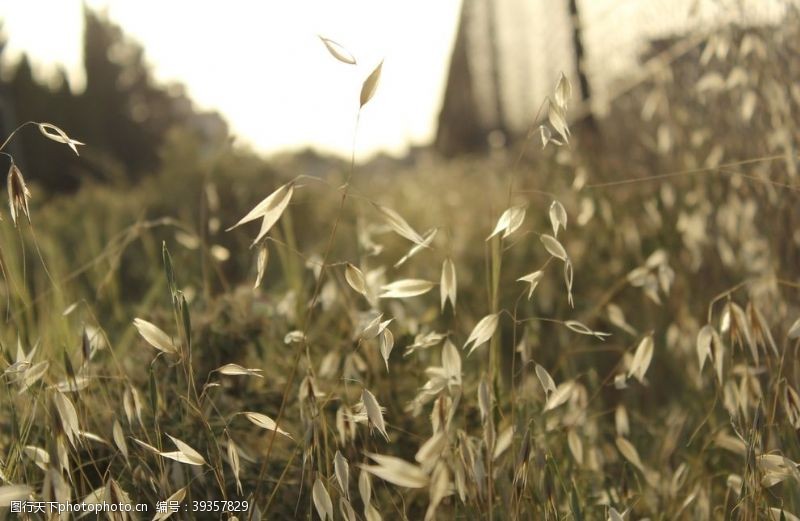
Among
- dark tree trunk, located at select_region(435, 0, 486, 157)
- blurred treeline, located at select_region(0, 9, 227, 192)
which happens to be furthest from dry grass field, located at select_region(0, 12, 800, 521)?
blurred treeline, located at select_region(0, 9, 227, 192)

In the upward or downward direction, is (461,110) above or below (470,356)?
above

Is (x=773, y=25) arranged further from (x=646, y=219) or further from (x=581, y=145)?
(x=581, y=145)

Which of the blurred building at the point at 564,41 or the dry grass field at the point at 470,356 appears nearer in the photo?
the dry grass field at the point at 470,356

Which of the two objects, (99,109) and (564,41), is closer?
(564,41)

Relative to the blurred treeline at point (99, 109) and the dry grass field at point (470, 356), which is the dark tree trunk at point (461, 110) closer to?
the blurred treeline at point (99, 109)

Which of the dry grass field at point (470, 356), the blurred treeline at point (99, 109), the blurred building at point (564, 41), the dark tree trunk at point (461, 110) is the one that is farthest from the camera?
the blurred treeline at point (99, 109)

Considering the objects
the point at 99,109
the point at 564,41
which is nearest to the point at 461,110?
the point at 564,41

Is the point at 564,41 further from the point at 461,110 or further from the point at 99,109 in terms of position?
the point at 99,109

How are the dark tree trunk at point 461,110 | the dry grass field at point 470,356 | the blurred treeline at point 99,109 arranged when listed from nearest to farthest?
the dry grass field at point 470,356, the dark tree trunk at point 461,110, the blurred treeline at point 99,109

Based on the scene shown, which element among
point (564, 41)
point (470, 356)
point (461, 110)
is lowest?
point (470, 356)

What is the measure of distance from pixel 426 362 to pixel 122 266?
8.56 feet

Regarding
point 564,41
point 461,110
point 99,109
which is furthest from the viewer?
point 99,109

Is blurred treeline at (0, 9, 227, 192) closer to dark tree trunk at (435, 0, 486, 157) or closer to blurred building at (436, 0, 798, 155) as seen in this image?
dark tree trunk at (435, 0, 486, 157)

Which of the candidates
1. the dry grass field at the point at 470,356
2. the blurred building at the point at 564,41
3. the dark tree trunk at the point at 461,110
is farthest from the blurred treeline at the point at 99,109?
the dry grass field at the point at 470,356
